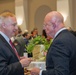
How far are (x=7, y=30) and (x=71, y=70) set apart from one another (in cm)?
80

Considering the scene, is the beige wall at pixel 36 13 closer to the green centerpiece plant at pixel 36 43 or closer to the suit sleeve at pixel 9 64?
the green centerpiece plant at pixel 36 43

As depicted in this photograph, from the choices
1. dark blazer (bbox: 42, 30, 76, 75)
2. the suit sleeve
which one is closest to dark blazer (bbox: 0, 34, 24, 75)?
the suit sleeve

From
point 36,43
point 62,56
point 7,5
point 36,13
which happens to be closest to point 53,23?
point 62,56

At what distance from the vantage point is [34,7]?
40.2 feet

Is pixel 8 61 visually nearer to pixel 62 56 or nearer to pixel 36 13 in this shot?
pixel 62 56

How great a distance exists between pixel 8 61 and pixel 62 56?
573 millimetres

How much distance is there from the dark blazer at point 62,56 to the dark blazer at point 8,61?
0.93 ft

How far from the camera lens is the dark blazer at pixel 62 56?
2061 mm

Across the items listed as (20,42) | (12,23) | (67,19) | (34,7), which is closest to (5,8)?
(34,7)

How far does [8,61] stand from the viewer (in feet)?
7.68

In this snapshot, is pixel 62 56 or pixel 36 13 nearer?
pixel 62 56

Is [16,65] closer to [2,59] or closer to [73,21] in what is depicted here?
[2,59]

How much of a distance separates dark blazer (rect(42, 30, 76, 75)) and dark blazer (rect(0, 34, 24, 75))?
0.28 metres

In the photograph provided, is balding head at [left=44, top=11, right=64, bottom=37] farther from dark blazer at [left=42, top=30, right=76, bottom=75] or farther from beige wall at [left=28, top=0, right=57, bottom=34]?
beige wall at [left=28, top=0, right=57, bottom=34]
